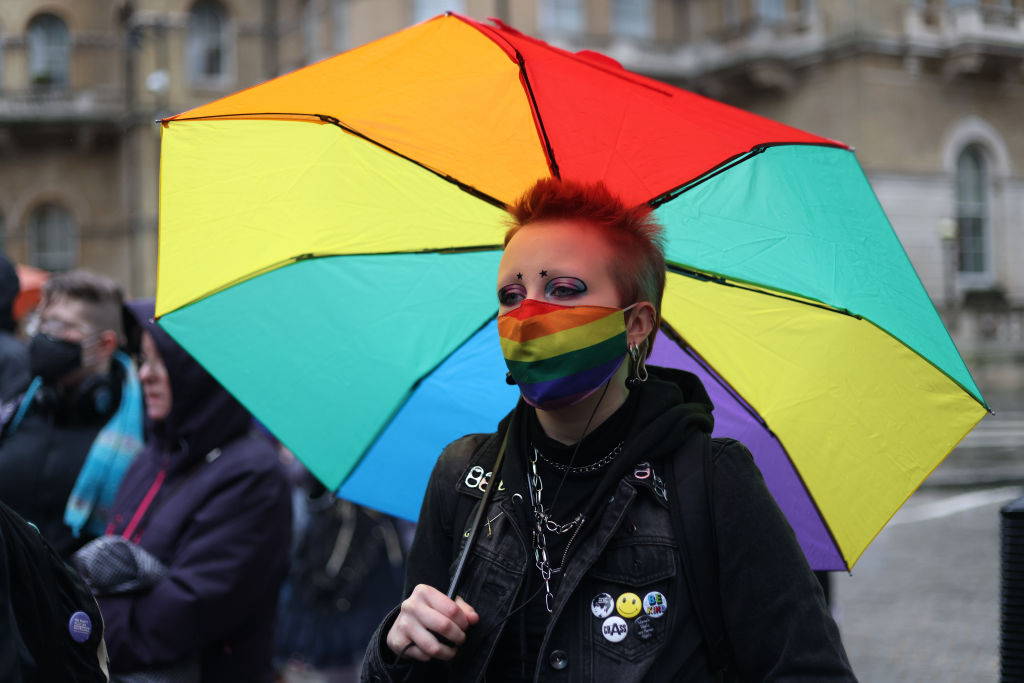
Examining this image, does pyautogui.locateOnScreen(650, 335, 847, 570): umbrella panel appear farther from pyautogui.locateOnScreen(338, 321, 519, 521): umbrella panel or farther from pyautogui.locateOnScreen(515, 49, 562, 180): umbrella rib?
pyautogui.locateOnScreen(515, 49, 562, 180): umbrella rib

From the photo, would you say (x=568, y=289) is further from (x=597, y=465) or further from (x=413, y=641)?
(x=413, y=641)

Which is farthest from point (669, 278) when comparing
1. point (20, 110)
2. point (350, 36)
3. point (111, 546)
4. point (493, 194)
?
point (20, 110)

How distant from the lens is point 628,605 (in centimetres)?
193

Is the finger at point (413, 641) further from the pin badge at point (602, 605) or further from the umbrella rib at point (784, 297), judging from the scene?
the umbrella rib at point (784, 297)

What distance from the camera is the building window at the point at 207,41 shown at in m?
31.3

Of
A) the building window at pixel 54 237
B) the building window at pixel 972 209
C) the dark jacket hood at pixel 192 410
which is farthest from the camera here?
the building window at pixel 54 237

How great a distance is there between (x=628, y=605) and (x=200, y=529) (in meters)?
1.92

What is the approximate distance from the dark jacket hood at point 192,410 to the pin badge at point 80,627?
151 cm

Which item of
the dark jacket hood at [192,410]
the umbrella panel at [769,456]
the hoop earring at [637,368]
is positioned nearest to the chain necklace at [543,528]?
the hoop earring at [637,368]

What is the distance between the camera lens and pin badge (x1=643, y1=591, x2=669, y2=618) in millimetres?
1919

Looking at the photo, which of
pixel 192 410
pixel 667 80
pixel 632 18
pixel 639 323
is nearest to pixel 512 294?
pixel 639 323

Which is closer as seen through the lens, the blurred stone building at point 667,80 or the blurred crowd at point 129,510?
the blurred crowd at point 129,510

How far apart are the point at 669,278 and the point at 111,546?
5.93 ft

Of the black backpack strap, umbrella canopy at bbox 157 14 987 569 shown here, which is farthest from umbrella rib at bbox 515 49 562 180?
the black backpack strap
